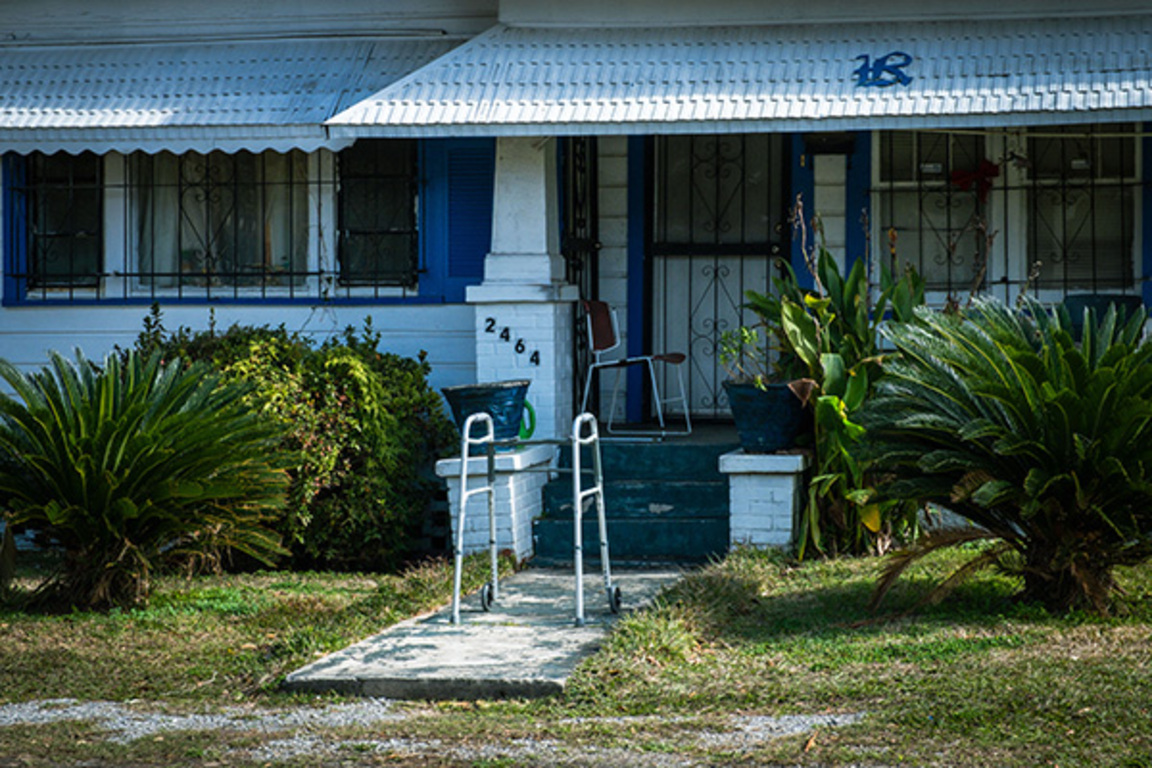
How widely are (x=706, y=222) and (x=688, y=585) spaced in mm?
4230

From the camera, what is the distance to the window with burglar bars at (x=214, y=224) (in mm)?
10211

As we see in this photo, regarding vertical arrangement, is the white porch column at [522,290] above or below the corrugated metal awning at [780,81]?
below

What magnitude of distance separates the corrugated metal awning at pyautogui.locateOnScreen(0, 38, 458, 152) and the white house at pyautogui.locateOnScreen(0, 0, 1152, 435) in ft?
0.07

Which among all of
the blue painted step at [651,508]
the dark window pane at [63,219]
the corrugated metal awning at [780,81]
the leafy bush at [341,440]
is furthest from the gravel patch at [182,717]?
the dark window pane at [63,219]

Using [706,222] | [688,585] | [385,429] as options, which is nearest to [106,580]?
[385,429]

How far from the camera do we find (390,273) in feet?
33.3

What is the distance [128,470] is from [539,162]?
3.54 metres

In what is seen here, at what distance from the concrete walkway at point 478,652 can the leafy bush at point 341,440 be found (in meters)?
1.47

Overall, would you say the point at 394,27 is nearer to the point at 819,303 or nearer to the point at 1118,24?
the point at 819,303

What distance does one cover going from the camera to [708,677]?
575 cm

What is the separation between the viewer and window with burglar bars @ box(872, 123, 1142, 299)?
32.4ft

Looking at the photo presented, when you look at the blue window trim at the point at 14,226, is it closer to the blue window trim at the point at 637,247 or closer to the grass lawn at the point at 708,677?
the grass lawn at the point at 708,677

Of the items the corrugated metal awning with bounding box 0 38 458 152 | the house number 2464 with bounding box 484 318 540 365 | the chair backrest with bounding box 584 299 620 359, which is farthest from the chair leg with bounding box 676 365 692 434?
the corrugated metal awning with bounding box 0 38 458 152

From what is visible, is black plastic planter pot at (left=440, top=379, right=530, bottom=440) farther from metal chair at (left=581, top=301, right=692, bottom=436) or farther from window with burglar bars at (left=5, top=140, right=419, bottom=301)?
window with burglar bars at (left=5, top=140, right=419, bottom=301)
